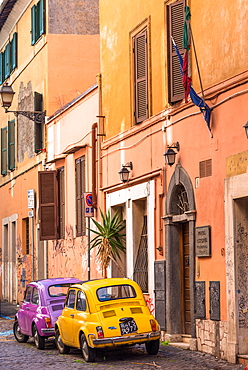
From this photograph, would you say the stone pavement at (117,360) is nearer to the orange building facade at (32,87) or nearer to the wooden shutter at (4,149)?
the orange building facade at (32,87)

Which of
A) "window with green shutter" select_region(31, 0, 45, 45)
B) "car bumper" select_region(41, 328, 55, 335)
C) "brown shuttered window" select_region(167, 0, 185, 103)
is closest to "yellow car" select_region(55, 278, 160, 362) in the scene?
"car bumper" select_region(41, 328, 55, 335)

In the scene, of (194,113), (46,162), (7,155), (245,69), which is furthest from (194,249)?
(7,155)

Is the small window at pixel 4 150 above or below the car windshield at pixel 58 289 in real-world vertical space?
above

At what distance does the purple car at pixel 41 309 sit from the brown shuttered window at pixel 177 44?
4204mm

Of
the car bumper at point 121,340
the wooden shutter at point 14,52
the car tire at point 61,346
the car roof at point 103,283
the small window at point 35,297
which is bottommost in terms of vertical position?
the car tire at point 61,346

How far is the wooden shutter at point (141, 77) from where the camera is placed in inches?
704

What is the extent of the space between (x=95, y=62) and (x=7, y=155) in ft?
25.9

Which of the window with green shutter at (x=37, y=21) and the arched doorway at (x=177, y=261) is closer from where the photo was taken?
the arched doorway at (x=177, y=261)

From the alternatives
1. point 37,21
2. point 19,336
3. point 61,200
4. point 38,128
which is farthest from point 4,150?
point 19,336

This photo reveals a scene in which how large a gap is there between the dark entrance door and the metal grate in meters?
1.99

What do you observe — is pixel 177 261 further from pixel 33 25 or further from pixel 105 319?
pixel 33 25

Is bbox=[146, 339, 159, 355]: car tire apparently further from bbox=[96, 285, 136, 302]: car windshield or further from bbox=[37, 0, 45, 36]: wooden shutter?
bbox=[37, 0, 45, 36]: wooden shutter

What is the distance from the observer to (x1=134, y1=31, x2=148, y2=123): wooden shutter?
17.9 meters

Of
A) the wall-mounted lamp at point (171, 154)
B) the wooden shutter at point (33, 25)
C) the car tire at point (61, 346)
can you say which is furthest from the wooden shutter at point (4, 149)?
the car tire at point (61, 346)
